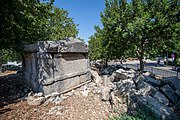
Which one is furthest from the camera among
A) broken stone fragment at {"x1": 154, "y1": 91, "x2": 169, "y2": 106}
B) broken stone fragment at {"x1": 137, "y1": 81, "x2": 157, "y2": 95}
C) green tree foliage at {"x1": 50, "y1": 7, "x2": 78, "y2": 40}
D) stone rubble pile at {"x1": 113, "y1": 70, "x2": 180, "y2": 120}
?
green tree foliage at {"x1": 50, "y1": 7, "x2": 78, "y2": 40}

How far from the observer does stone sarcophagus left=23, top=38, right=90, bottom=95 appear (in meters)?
6.29

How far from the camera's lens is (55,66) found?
6.55 m

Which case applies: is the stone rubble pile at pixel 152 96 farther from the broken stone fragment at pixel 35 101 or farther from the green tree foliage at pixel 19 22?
the green tree foliage at pixel 19 22

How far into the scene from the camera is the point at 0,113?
501cm

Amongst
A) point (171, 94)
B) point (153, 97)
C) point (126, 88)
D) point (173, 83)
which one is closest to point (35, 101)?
point (126, 88)

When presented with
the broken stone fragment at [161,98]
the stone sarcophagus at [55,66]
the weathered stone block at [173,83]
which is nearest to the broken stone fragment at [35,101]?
the stone sarcophagus at [55,66]

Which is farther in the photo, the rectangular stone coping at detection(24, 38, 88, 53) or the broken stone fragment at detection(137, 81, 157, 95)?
the rectangular stone coping at detection(24, 38, 88, 53)

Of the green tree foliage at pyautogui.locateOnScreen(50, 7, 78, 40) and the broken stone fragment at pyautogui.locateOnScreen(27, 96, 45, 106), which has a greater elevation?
the green tree foliage at pyautogui.locateOnScreen(50, 7, 78, 40)

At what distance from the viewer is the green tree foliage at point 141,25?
862 centimetres

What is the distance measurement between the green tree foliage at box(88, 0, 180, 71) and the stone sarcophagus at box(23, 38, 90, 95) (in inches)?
123

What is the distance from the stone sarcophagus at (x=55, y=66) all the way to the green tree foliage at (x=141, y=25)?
312 cm

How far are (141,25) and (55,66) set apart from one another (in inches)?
209

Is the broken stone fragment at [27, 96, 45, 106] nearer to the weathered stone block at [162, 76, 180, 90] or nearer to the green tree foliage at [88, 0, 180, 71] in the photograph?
the weathered stone block at [162, 76, 180, 90]

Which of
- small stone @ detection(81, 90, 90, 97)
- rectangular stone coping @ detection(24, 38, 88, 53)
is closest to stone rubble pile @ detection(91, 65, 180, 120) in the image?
small stone @ detection(81, 90, 90, 97)
